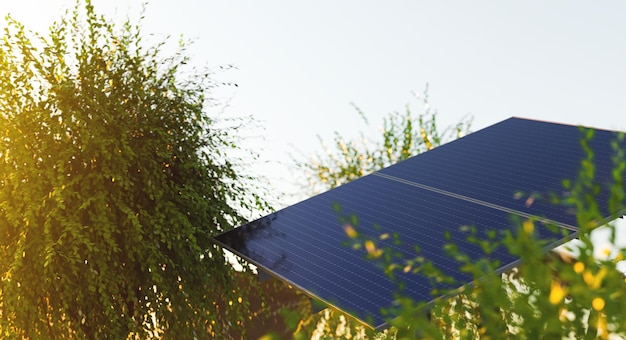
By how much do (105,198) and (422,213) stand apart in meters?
3.42

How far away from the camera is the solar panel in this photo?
16.4 ft

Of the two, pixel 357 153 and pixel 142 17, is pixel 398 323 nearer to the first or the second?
pixel 142 17

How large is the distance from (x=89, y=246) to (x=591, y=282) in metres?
5.68

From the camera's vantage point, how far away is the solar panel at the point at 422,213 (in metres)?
5.00

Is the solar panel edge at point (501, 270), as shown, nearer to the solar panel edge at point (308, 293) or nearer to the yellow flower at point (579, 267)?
the solar panel edge at point (308, 293)

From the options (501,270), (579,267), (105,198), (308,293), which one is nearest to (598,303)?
(579,267)

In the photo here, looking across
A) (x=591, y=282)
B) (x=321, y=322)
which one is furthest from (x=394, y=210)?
(x=321, y=322)

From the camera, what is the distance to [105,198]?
797 centimetres

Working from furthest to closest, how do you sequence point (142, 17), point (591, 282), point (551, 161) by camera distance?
point (142, 17) → point (551, 161) → point (591, 282)

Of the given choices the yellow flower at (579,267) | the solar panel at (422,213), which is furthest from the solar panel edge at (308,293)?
the yellow flower at (579,267)

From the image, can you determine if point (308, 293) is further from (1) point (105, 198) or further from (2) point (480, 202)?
(1) point (105, 198)

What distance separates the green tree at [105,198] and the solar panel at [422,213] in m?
1.81

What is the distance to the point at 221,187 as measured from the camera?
359 inches

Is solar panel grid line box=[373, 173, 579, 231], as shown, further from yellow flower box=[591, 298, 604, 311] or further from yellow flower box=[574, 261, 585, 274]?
yellow flower box=[591, 298, 604, 311]
